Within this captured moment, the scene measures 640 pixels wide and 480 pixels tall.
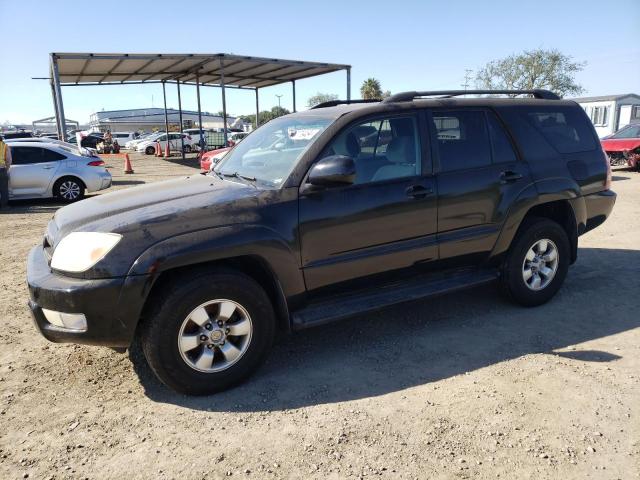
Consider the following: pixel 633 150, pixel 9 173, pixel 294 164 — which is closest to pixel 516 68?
pixel 633 150

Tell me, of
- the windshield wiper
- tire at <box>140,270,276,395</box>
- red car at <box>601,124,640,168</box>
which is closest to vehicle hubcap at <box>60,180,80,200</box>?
the windshield wiper

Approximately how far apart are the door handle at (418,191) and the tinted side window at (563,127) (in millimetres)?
1441

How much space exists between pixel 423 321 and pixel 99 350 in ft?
8.83

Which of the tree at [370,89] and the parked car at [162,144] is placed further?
the tree at [370,89]

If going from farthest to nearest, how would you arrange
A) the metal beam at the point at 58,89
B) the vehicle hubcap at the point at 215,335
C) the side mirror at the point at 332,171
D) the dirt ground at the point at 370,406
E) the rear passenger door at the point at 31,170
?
the metal beam at the point at 58,89
the rear passenger door at the point at 31,170
the side mirror at the point at 332,171
the vehicle hubcap at the point at 215,335
the dirt ground at the point at 370,406

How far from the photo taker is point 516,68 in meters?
54.7

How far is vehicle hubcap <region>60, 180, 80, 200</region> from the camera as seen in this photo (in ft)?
38.2

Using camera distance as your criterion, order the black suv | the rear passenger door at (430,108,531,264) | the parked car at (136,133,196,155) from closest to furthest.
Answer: the black suv < the rear passenger door at (430,108,531,264) < the parked car at (136,133,196,155)

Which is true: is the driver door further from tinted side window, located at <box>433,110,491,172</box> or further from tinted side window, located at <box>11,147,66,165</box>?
tinted side window, located at <box>11,147,66,165</box>

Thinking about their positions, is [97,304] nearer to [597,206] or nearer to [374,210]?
[374,210]

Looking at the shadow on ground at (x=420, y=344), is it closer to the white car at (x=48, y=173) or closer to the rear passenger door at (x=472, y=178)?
the rear passenger door at (x=472, y=178)

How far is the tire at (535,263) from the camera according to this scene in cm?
434

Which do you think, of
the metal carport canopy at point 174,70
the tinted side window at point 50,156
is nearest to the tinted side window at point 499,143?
the tinted side window at point 50,156

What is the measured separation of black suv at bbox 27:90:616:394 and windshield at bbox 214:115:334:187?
0.02 metres
